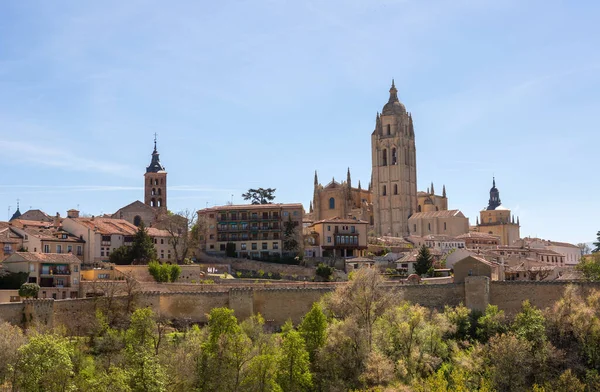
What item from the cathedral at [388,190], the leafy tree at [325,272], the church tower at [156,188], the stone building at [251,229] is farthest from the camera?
the cathedral at [388,190]

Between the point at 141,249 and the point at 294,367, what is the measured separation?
26297mm

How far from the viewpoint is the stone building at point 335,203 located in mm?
114938

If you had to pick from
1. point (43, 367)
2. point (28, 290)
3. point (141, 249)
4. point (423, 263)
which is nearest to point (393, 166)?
point (423, 263)

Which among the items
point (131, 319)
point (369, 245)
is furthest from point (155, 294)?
point (369, 245)

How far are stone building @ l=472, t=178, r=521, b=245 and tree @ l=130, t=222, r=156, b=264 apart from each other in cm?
6603

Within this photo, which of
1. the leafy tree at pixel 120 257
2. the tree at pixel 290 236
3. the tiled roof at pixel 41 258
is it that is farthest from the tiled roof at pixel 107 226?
the tree at pixel 290 236

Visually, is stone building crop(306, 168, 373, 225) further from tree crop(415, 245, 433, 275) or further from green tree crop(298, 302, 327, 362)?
green tree crop(298, 302, 327, 362)

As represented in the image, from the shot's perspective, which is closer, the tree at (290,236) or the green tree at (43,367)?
the green tree at (43,367)

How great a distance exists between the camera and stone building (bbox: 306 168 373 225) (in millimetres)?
114938

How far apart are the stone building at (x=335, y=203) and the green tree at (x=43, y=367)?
237 feet

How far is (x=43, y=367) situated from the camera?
41062 millimetres

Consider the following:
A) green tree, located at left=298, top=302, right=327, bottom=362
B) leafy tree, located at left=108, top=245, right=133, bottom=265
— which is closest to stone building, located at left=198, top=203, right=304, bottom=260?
leafy tree, located at left=108, top=245, right=133, bottom=265

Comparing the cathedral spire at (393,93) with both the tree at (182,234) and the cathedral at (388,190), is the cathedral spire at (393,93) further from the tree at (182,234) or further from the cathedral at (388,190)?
the tree at (182,234)

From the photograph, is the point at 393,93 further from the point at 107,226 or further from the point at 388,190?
the point at 107,226
